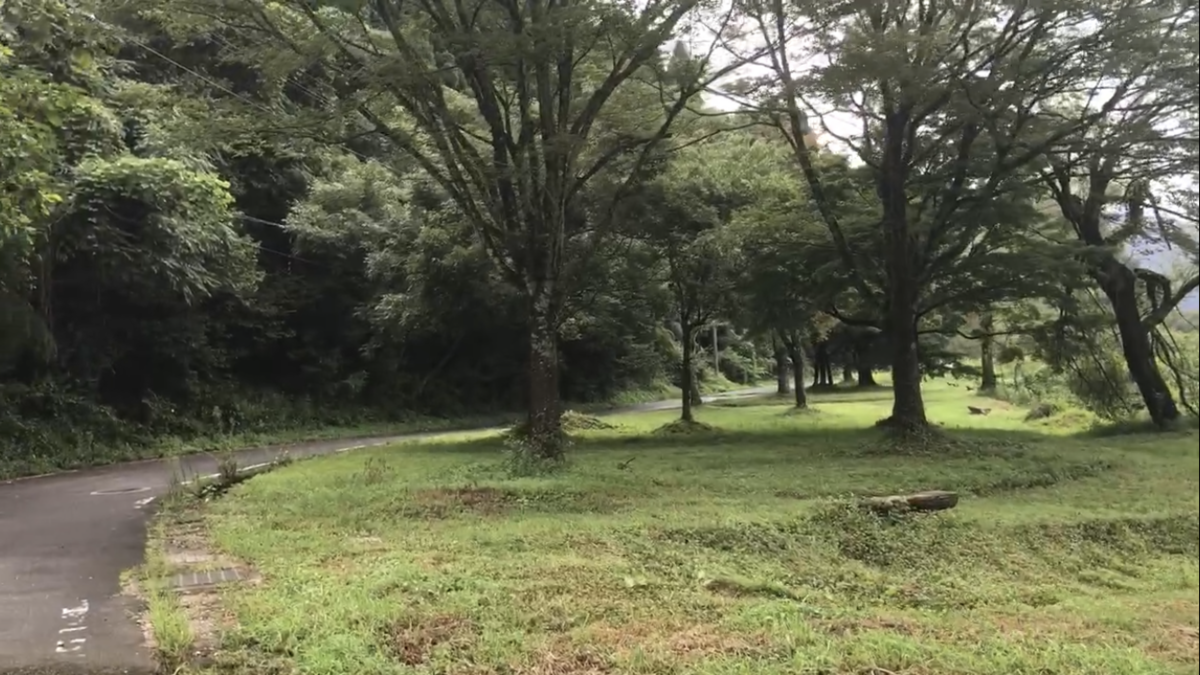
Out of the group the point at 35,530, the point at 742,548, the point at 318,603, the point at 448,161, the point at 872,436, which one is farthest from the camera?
the point at 872,436

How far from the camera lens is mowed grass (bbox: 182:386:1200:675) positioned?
477 centimetres

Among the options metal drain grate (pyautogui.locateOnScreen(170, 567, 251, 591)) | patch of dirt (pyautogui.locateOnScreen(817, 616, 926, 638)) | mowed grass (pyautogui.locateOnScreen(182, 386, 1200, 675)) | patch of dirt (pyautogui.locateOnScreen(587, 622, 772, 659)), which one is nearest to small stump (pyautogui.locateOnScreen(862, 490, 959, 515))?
mowed grass (pyautogui.locateOnScreen(182, 386, 1200, 675))

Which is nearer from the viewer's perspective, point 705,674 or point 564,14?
point 705,674

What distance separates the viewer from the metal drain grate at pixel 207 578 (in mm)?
6500

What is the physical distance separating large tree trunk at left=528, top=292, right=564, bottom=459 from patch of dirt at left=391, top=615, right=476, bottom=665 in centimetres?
700

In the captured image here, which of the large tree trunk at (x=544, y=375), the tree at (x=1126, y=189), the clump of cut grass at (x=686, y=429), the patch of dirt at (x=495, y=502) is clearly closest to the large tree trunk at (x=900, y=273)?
the tree at (x=1126, y=189)

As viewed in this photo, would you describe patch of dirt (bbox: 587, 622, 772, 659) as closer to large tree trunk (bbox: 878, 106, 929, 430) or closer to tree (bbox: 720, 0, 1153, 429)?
tree (bbox: 720, 0, 1153, 429)

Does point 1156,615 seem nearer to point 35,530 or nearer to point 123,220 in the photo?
point 35,530

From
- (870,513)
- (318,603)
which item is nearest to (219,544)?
(318,603)

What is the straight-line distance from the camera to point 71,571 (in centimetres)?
693

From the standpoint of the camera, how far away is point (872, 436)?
16.3 metres

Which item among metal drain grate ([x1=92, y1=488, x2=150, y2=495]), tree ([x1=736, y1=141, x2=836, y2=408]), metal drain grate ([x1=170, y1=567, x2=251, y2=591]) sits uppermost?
tree ([x1=736, y1=141, x2=836, y2=408])

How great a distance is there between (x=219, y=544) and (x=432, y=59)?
23.3 ft

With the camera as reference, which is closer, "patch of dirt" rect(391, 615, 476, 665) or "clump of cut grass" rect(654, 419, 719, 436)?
"patch of dirt" rect(391, 615, 476, 665)
